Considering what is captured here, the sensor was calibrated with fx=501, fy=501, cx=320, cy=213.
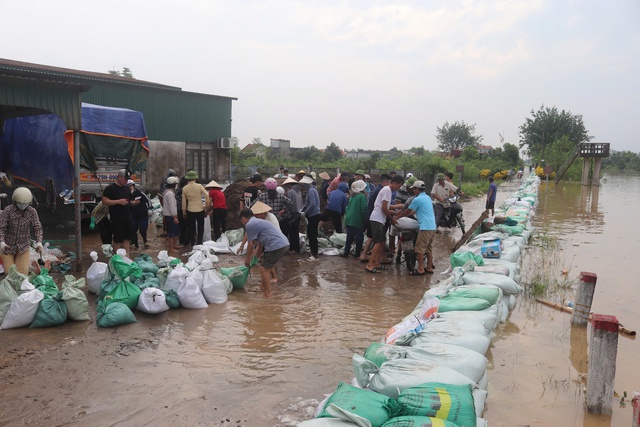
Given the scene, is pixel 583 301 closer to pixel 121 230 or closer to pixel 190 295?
pixel 190 295

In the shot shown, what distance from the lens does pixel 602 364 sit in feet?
11.1

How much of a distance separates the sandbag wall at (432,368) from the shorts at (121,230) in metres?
4.34

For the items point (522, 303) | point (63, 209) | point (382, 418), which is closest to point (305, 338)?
point (382, 418)

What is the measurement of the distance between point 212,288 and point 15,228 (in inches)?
85.4

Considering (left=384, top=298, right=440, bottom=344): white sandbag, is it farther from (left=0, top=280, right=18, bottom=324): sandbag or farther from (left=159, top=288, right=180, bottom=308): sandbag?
(left=0, top=280, right=18, bottom=324): sandbag

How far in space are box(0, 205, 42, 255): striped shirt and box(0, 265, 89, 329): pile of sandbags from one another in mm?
515

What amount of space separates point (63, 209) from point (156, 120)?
1185cm

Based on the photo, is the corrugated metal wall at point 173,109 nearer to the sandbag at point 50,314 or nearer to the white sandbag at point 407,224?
the white sandbag at point 407,224

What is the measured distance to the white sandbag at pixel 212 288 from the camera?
18.5 ft

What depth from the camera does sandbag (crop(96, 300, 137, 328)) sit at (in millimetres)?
4730

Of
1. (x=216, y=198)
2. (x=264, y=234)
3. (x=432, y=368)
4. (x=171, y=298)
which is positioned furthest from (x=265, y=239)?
(x=216, y=198)

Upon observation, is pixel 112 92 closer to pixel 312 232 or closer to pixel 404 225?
pixel 312 232

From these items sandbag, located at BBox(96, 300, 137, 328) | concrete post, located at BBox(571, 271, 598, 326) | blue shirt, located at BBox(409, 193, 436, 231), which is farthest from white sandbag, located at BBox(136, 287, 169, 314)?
concrete post, located at BBox(571, 271, 598, 326)

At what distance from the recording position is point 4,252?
5.28m
